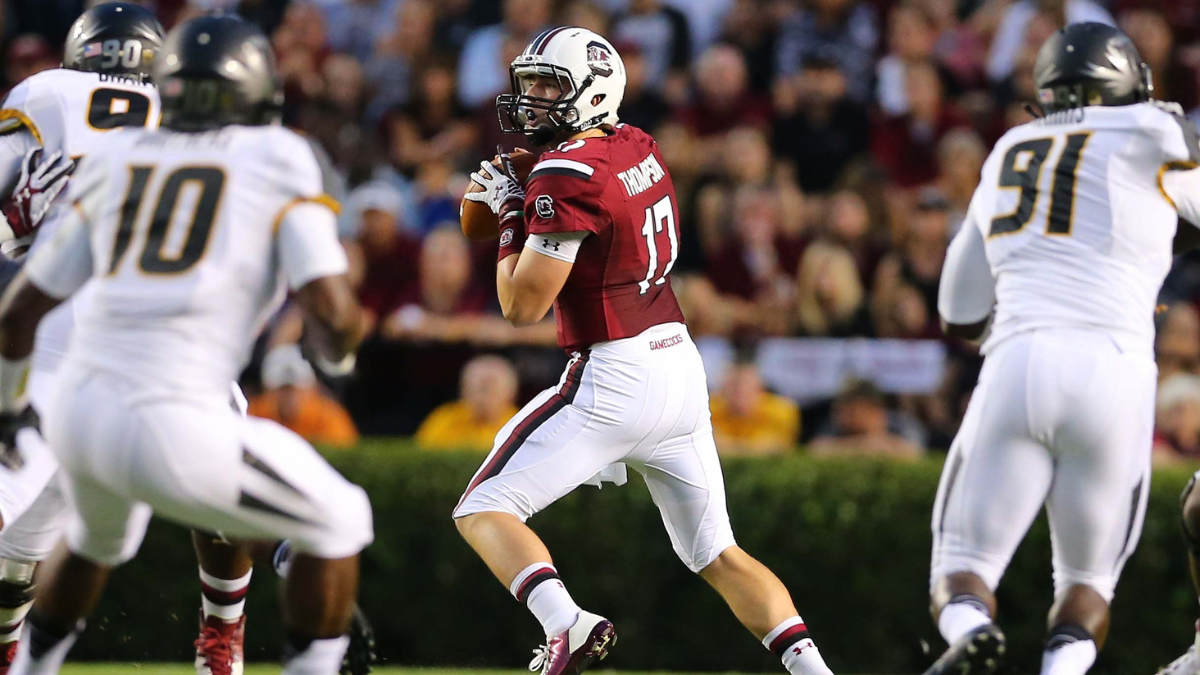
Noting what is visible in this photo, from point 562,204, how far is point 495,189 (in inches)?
16.7

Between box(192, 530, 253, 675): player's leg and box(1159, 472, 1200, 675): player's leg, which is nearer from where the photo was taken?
box(1159, 472, 1200, 675): player's leg

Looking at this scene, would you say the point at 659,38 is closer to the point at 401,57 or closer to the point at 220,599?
the point at 401,57

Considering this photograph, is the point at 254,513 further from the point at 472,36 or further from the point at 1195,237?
the point at 472,36

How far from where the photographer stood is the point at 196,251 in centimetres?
412

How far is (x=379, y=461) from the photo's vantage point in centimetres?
791

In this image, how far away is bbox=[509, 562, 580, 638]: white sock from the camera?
16.6ft

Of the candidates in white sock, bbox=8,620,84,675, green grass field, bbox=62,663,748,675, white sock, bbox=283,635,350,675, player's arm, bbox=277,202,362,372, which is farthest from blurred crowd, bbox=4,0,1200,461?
player's arm, bbox=277,202,362,372

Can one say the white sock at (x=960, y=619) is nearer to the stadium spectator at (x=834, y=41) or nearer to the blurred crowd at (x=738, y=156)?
the blurred crowd at (x=738, y=156)

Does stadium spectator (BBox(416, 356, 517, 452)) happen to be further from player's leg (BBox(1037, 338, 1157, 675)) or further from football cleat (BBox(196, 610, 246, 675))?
player's leg (BBox(1037, 338, 1157, 675))

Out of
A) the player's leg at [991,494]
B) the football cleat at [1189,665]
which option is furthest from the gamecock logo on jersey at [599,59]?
the football cleat at [1189,665]

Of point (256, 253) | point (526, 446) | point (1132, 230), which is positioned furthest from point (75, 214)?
point (1132, 230)

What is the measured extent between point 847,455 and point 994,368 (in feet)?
10.3

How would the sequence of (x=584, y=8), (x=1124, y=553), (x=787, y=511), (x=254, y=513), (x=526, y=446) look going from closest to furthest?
(x=254, y=513) < (x=1124, y=553) < (x=526, y=446) < (x=787, y=511) < (x=584, y=8)

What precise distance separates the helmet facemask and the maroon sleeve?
40cm
